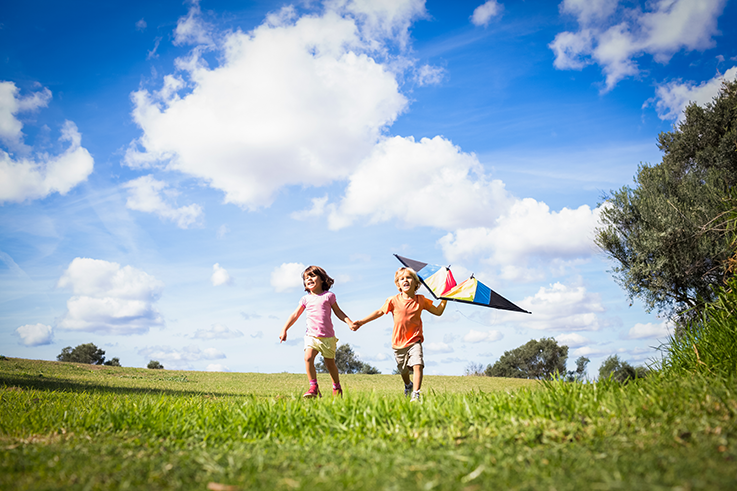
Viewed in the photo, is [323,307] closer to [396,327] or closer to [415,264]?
[396,327]

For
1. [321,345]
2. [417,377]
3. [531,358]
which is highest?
[321,345]

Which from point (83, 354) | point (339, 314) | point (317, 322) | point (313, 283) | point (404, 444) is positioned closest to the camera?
point (404, 444)

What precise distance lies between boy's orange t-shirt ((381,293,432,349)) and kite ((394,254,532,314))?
75cm

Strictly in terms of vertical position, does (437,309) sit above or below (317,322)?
above

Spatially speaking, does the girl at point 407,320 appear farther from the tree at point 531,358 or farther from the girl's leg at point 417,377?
the tree at point 531,358

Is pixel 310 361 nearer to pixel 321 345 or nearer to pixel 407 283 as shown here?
pixel 321 345

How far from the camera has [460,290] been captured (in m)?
8.41

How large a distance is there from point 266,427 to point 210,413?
866 mm

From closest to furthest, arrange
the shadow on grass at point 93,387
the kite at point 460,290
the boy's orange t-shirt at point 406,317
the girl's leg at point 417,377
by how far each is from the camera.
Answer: the girl's leg at point 417,377 < the boy's orange t-shirt at point 406,317 < the kite at point 460,290 < the shadow on grass at point 93,387

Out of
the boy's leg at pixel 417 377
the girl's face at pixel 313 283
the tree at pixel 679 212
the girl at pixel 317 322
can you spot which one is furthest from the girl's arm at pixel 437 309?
the tree at pixel 679 212

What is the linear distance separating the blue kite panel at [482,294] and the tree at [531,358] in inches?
1114

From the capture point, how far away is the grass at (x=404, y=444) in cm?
243

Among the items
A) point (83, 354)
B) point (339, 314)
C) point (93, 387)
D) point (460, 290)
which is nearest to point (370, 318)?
point (339, 314)

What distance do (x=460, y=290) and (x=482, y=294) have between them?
1.60 feet
